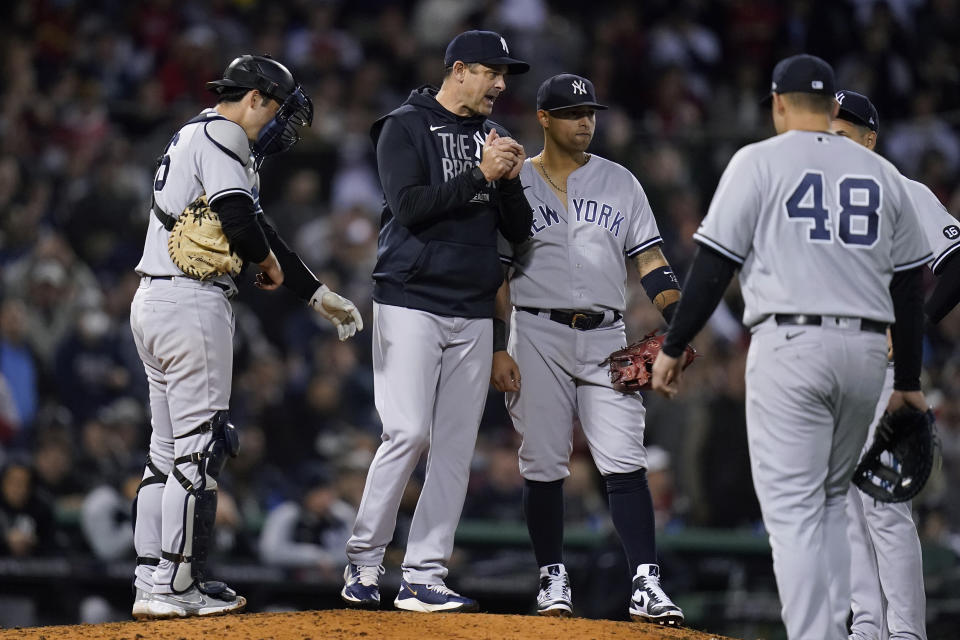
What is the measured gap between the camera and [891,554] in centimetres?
491

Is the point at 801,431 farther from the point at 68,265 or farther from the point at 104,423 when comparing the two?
the point at 68,265

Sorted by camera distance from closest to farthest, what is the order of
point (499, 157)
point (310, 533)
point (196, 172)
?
1. point (499, 157)
2. point (196, 172)
3. point (310, 533)

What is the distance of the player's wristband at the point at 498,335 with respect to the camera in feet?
17.1

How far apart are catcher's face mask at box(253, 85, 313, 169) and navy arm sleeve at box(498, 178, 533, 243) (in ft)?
2.98

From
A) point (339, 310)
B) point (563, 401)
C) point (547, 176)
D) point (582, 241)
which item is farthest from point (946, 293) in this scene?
point (339, 310)

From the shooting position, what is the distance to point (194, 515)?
482 centimetres

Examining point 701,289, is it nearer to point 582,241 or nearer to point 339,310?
point 582,241

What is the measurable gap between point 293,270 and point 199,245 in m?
0.56

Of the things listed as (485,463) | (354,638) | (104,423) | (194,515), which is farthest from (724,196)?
(104,423)

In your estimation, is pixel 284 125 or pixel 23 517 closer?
pixel 284 125

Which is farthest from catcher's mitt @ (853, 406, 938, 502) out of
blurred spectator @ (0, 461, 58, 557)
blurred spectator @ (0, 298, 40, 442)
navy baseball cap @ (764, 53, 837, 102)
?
blurred spectator @ (0, 298, 40, 442)

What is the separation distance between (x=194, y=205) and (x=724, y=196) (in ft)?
6.81

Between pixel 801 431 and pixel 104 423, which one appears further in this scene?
pixel 104 423

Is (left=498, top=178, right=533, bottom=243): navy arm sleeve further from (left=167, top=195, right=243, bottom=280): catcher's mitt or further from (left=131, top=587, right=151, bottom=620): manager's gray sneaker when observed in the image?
(left=131, top=587, right=151, bottom=620): manager's gray sneaker
